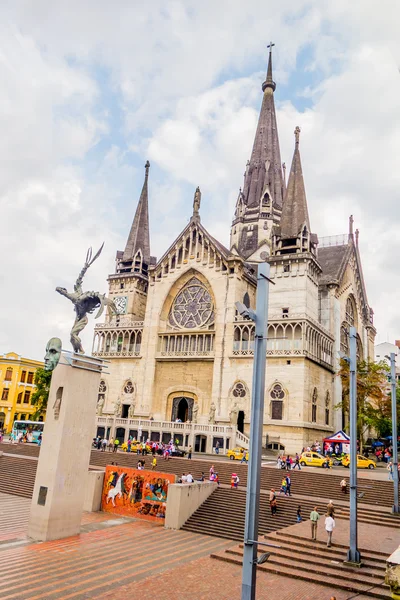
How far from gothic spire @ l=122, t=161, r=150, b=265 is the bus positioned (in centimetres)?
2321

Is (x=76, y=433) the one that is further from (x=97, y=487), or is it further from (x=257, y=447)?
(x=257, y=447)

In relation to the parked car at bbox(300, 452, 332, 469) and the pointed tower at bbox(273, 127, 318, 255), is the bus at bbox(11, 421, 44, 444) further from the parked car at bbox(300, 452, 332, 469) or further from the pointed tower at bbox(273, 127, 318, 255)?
the pointed tower at bbox(273, 127, 318, 255)

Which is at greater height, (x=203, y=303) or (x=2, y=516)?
→ (x=203, y=303)

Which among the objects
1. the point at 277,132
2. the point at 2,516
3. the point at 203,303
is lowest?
the point at 2,516

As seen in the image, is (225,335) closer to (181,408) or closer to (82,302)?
(181,408)

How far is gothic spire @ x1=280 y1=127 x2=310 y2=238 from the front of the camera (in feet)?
167

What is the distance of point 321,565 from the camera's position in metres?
14.9

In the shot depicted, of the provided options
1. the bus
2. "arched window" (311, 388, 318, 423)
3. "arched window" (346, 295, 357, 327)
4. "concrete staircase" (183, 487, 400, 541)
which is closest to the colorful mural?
"concrete staircase" (183, 487, 400, 541)

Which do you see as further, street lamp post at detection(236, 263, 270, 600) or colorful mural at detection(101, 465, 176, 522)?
colorful mural at detection(101, 465, 176, 522)

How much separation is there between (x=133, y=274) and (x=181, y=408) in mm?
18419

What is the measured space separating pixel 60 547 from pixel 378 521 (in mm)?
A: 13085

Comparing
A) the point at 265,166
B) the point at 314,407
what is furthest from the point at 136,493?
the point at 265,166

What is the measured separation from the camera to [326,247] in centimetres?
6519

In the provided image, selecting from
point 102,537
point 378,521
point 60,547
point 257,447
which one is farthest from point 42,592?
point 378,521
